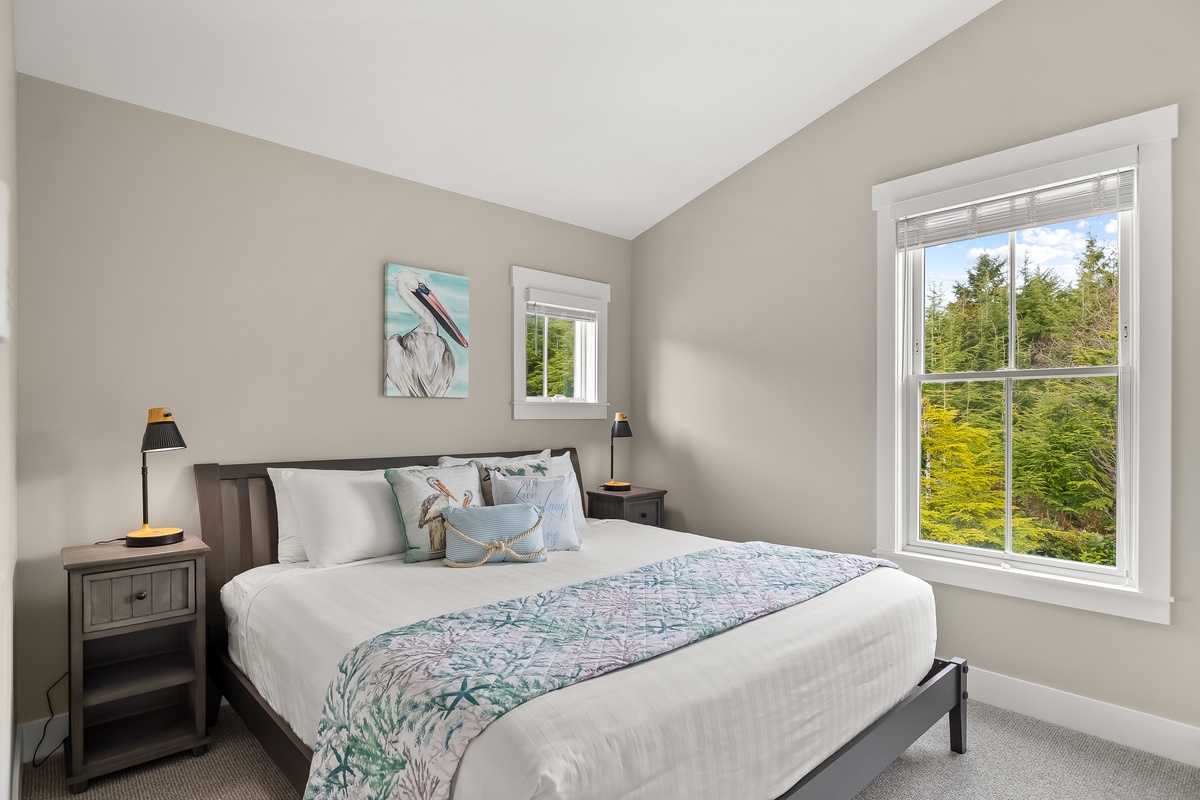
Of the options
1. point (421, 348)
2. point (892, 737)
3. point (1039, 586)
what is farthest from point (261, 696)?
point (1039, 586)

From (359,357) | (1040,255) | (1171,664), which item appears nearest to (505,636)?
(359,357)

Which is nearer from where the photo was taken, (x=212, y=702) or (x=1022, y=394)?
(x=212, y=702)

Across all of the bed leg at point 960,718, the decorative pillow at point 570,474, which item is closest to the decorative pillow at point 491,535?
the decorative pillow at point 570,474

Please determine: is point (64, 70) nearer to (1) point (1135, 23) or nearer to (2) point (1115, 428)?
(1) point (1135, 23)

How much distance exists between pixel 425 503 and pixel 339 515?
0.35 meters

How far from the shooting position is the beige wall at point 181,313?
253 cm

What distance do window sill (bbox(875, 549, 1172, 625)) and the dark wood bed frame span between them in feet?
2.06

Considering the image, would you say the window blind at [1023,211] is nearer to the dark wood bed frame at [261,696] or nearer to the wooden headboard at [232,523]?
the dark wood bed frame at [261,696]

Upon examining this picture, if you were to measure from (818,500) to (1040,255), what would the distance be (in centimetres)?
153

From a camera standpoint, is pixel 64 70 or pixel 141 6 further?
pixel 64 70

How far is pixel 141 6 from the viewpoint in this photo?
226cm

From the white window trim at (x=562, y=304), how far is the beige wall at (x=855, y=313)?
0.98 ft

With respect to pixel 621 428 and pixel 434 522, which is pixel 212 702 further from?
pixel 621 428

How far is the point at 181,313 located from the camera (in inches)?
112
